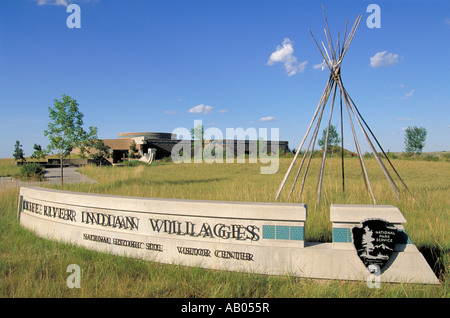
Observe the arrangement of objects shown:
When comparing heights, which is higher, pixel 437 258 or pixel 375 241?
pixel 375 241

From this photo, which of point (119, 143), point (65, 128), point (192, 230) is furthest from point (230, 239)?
point (119, 143)

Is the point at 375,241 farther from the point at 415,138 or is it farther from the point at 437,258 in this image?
the point at 415,138

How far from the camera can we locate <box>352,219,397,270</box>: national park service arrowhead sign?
3.11 metres

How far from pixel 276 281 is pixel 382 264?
1.15 metres

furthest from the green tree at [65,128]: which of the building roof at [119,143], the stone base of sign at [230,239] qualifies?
the building roof at [119,143]

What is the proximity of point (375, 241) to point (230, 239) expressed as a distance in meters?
1.62

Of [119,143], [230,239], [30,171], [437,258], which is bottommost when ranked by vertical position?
[437,258]

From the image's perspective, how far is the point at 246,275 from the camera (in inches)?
127

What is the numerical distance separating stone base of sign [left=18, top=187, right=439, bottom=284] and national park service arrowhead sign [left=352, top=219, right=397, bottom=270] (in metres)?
0.09

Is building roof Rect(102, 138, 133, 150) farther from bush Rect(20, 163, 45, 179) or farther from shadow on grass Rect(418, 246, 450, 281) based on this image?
shadow on grass Rect(418, 246, 450, 281)

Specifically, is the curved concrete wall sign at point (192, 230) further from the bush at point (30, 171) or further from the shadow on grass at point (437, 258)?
the bush at point (30, 171)

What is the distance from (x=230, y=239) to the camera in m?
3.50
